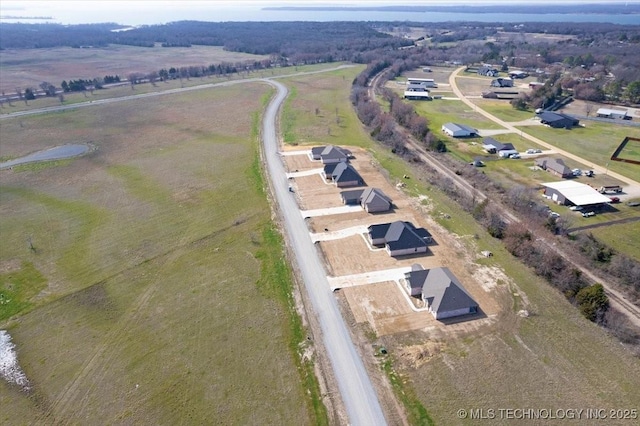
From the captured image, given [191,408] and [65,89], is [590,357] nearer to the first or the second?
[191,408]

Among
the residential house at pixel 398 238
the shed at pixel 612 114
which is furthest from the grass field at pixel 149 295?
the shed at pixel 612 114

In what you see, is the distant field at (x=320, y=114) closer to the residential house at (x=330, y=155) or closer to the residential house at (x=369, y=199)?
the residential house at (x=330, y=155)

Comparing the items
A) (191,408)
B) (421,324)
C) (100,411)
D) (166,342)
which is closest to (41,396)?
(100,411)

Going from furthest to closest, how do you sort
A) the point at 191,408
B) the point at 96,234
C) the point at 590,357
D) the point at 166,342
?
the point at 96,234, the point at 166,342, the point at 590,357, the point at 191,408

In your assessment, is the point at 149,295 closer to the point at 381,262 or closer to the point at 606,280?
the point at 381,262

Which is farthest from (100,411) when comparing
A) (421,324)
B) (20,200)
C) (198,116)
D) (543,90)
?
(543,90)

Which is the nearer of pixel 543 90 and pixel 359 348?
pixel 359 348

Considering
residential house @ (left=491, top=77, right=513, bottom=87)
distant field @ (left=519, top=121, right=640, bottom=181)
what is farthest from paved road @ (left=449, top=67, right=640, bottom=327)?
residential house @ (left=491, top=77, right=513, bottom=87)

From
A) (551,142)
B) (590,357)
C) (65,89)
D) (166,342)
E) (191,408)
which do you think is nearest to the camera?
(191,408)
